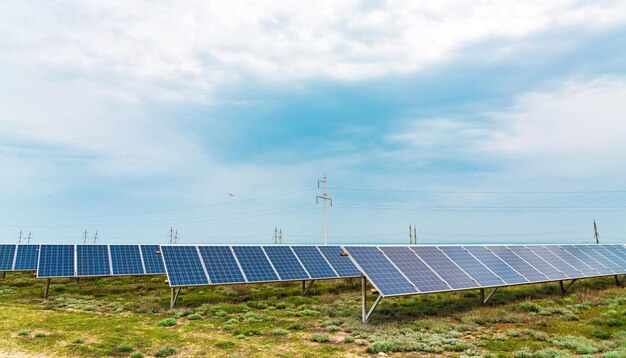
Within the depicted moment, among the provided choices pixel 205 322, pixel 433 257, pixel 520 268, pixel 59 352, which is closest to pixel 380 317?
pixel 433 257

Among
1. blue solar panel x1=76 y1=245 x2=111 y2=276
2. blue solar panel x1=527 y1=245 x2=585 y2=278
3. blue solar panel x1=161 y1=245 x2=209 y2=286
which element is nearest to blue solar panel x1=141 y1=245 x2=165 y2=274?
blue solar panel x1=76 y1=245 x2=111 y2=276

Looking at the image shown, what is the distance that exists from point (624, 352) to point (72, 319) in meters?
25.4

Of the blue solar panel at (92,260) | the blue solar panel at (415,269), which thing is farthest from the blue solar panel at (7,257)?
the blue solar panel at (415,269)

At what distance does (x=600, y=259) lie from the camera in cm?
3325

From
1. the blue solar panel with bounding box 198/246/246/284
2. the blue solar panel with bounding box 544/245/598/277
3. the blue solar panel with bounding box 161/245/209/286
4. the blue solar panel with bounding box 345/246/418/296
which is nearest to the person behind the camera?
the blue solar panel with bounding box 345/246/418/296

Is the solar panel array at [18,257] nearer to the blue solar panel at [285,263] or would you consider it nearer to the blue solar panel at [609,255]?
the blue solar panel at [285,263]

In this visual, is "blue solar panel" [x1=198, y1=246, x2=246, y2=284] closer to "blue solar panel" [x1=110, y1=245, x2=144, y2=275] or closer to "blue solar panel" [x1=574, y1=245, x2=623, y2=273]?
"blue solar panel" [x1=110, y1=245, x2=144, y2=275]

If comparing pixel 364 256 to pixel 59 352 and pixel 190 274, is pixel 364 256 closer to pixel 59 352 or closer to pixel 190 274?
pixel 190 274

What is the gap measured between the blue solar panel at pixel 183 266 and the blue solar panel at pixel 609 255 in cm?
3485

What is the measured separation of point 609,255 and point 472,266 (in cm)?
2124

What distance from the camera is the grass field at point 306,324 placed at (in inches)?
594

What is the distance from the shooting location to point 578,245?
36.5m

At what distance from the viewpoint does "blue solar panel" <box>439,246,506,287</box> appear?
875 inches

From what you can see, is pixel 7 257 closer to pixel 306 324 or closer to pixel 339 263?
pixel 339 263
